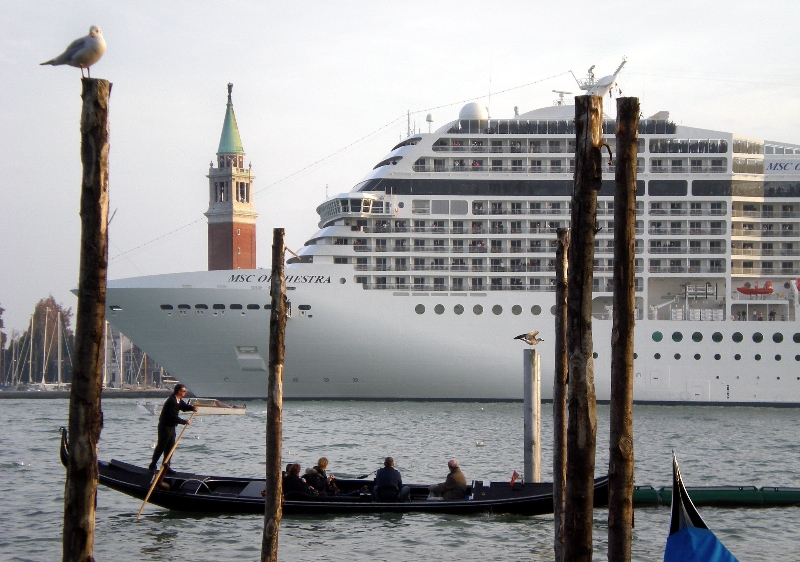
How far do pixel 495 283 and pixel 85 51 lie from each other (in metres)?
34.8

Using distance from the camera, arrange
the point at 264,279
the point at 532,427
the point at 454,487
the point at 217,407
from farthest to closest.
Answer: the point at 264,279
the point at 217,407
the point at 532,427
the point at 454,487

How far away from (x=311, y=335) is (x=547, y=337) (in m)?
8.77

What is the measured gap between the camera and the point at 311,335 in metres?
40.3

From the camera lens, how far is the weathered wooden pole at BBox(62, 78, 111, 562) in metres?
8.64

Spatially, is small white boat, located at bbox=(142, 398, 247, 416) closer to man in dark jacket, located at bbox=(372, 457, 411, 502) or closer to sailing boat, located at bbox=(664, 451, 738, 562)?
man in dark jacket, located at bbox=(372, 457, 411, 502)

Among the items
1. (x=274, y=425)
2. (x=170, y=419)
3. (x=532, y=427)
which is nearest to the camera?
(x=274, y=425)

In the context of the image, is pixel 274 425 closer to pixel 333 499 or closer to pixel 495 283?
pixel 333 499

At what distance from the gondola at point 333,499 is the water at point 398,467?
187 millimetres

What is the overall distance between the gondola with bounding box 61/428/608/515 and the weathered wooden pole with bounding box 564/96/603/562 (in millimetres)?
6522

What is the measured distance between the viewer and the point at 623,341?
10133mm

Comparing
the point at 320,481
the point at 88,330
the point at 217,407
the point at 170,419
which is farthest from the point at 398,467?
the point at 88,330

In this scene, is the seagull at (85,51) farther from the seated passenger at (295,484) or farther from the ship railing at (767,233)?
the ship railing at (767,233)

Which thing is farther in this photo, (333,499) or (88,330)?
(333,499)

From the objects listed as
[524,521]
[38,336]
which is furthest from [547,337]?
[38,336]
